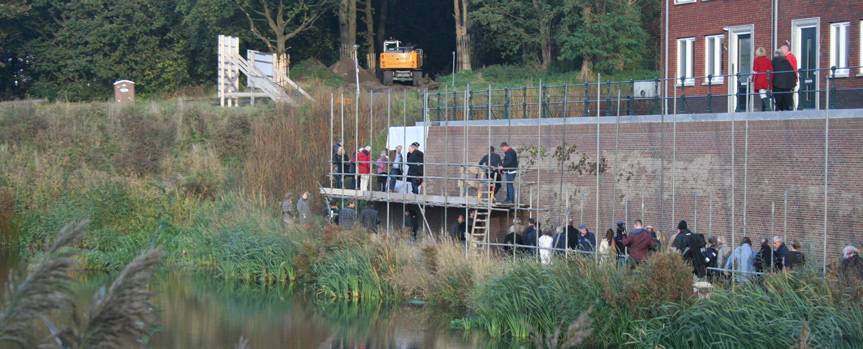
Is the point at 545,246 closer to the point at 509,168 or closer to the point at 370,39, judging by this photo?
the point at 509,168

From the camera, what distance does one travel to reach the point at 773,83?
66.9 feet

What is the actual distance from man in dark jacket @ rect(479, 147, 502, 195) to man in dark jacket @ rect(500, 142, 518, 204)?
A: 20cm

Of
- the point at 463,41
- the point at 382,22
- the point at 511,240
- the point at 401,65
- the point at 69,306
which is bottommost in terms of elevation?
the point at 511,240

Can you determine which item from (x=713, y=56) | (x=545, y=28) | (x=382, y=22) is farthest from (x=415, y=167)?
(x=382, y=22)

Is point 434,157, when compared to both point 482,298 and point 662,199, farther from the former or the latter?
point 482,298

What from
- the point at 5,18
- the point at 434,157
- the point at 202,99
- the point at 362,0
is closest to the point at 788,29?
the point at 434,157

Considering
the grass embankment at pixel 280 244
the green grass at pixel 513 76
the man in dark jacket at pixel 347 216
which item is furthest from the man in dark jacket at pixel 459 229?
the green grass at pixel 513 76

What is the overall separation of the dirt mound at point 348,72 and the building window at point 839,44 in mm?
25732

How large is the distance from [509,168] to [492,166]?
58 centimetres

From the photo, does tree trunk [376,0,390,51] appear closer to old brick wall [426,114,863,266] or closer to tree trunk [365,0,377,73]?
tree trunk [365,0,377,73]

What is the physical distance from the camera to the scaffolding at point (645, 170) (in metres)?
19.2

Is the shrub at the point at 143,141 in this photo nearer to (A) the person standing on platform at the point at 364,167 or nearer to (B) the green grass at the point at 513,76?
(B) the green grass at the point at 513,76

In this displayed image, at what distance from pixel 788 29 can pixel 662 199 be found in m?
7.25

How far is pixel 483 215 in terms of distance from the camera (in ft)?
81.1
